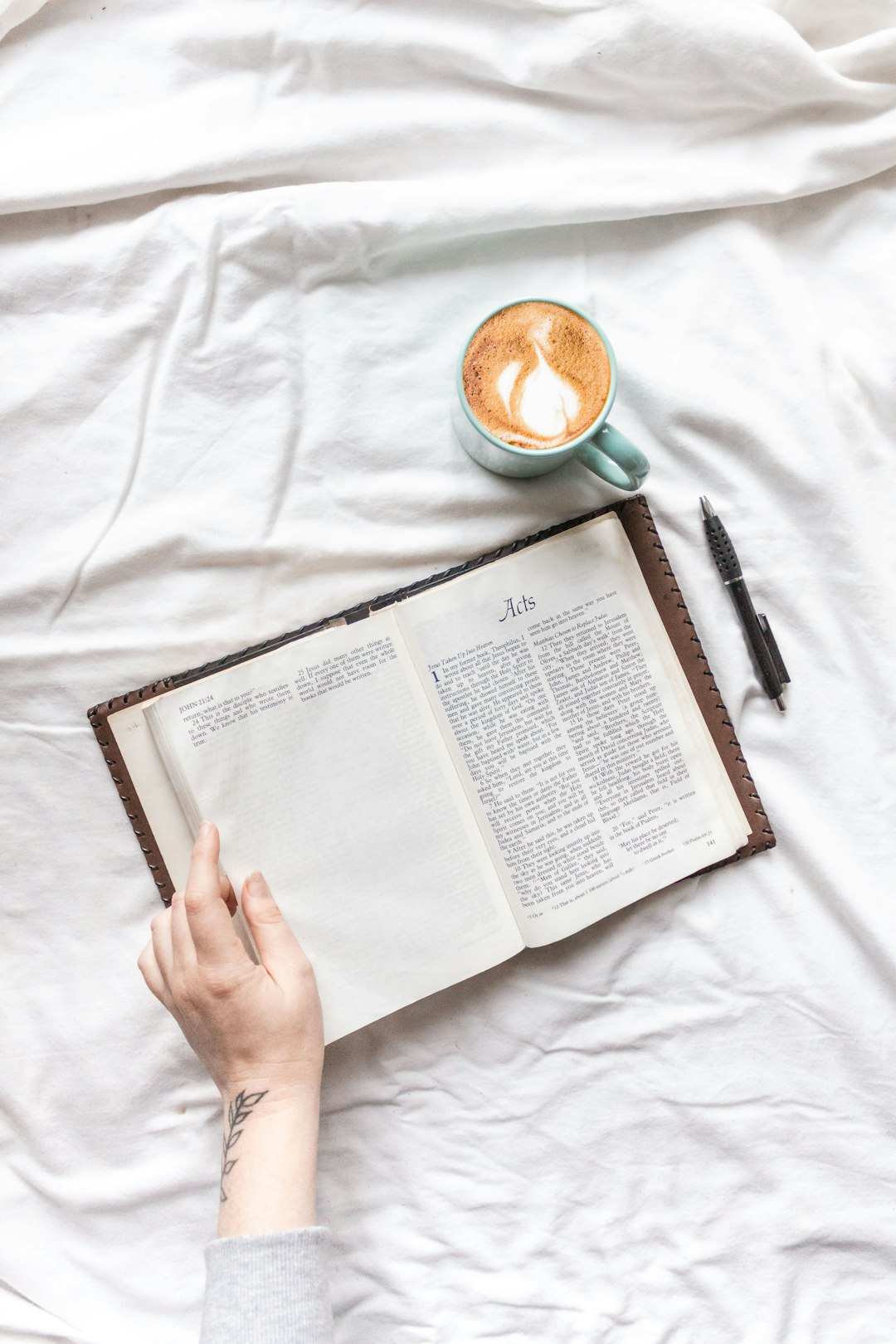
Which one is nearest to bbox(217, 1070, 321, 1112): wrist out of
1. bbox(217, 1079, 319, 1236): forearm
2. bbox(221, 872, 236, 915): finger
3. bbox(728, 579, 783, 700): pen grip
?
bbox(217, 1079, 319, 1236): forearm

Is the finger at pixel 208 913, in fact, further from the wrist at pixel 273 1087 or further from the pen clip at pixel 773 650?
the pen clip at pixel 773 650

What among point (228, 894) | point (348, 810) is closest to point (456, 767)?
point (348, 810)

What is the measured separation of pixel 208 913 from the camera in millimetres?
617

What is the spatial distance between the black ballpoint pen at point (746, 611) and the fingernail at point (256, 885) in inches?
16.1

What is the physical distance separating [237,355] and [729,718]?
47 cm

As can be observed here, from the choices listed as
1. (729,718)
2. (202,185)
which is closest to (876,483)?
(729,718)

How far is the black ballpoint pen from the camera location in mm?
704

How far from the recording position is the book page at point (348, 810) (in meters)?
0.65

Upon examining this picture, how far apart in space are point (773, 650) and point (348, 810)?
35cm

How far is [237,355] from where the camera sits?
687 millimetres

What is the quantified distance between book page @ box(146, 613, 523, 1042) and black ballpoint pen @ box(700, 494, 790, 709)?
0.83ft

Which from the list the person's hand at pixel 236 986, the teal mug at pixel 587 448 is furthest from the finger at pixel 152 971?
the teal mug at pixel 587 448

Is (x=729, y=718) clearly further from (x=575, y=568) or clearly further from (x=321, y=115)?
(x=321, y=115)

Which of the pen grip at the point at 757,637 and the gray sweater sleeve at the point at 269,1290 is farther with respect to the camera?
the pen grip at the point at 757,637
